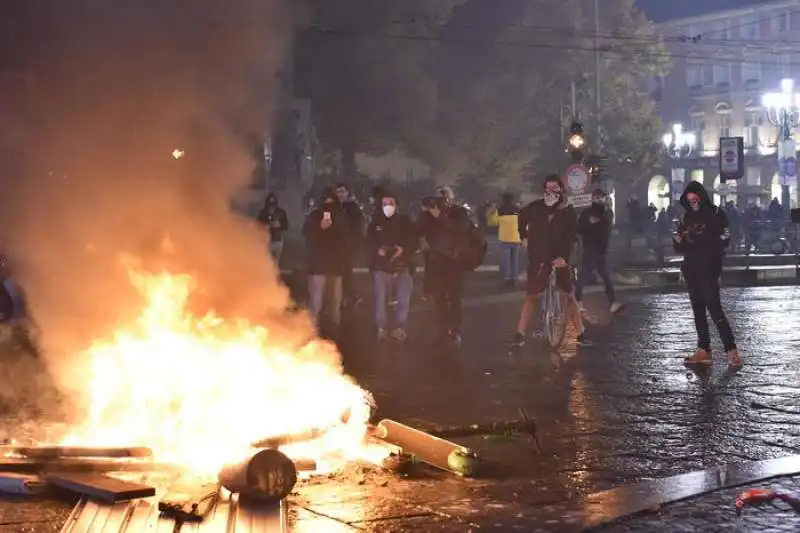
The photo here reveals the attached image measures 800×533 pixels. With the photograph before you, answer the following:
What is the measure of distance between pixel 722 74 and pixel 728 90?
155cm

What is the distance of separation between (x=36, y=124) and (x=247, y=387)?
2.03m

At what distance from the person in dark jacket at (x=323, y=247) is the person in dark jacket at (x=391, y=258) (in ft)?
1.26

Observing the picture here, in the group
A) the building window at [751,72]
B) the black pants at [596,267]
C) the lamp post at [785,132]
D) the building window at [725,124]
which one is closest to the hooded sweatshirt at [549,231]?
the black pants at [596,267]

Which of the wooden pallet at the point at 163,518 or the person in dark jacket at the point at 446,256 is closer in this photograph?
the wooden pallet at the point at 163,518

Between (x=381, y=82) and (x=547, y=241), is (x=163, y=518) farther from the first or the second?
(x=381, y=82)

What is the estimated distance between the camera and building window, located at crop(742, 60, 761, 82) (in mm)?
72312

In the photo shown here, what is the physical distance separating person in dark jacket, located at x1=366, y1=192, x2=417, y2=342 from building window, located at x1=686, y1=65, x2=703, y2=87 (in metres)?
66.9

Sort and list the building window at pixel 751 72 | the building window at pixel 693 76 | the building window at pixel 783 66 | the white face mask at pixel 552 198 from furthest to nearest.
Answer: the building window at pixel 693 76
the building window at pixel 751 72
the building window at pixel 783 66
the white face mask at pixel 552 198

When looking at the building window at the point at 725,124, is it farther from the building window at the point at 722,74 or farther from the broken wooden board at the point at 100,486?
the broken wooden board at the point at 100,486

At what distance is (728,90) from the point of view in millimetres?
74125

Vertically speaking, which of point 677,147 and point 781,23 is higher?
point 781,23

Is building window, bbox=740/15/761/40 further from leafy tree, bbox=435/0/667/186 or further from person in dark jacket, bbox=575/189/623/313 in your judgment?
person in dark jacket, bbox=575/189/623/313

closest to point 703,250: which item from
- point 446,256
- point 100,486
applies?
point 446,256

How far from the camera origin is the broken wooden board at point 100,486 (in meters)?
5.79
